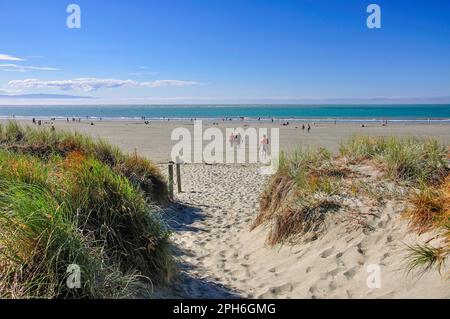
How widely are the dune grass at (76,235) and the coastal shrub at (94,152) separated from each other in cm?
462

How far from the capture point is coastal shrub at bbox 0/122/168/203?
10.4 m

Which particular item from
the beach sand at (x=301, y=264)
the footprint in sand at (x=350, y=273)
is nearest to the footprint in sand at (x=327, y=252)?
the beach sand at (x=301, y=264)

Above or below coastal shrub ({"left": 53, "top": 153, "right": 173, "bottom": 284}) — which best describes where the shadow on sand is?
below

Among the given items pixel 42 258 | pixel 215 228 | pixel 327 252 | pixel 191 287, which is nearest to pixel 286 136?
pixel 215 228

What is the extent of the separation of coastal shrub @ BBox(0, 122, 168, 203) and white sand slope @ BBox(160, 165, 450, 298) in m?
2.12

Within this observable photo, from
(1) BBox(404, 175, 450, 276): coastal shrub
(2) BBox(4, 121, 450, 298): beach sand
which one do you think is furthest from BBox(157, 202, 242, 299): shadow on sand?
(1) BBox(404, 175, 450, 276): coastal shrub

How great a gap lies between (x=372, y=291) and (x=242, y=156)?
20.5 metres

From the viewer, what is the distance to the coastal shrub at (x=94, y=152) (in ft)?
34.3

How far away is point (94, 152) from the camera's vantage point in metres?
10.7

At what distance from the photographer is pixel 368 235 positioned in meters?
6.10

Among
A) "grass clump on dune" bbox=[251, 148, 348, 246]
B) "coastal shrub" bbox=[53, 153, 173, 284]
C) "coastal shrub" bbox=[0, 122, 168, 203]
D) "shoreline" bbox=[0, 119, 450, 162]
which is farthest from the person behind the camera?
"shoreline" bbox=[0, 119, 450, 162]

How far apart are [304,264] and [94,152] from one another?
22.2 feet

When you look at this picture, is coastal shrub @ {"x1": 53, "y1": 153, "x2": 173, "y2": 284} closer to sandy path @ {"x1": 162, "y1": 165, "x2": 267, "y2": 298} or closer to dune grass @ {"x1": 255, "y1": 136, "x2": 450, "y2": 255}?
sandy path @ {"x1": 162, "y1": 165, "x2": 267, "y2": 298}
